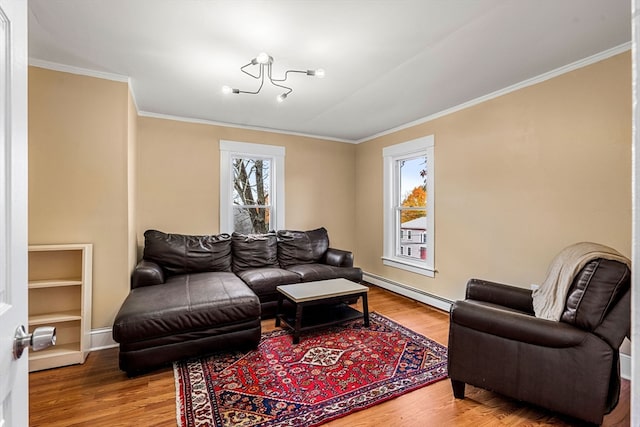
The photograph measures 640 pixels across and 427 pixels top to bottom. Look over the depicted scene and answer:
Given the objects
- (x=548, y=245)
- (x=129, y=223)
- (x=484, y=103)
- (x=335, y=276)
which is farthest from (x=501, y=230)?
(x=129, y=223)

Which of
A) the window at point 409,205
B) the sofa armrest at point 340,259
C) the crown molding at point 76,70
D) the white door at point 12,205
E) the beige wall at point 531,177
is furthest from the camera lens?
the sofa armrest at point 340,259

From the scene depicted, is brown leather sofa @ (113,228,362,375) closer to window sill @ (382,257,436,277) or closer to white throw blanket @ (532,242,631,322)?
window sill @ (382,257,436,277)

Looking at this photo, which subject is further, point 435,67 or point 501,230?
point 501,230

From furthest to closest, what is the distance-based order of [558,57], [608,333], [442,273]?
[442,273] → [558,57] → [608,333]

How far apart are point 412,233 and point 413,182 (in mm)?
725

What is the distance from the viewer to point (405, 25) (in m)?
1.95

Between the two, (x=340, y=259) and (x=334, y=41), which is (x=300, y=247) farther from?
(x=334, y=41)

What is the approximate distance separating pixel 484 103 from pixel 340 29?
196cm

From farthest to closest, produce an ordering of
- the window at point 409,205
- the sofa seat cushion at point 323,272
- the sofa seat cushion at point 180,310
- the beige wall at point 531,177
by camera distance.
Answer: the window at point 409,205 < the sofa seat cushion at point 323,272 < the beige wall at point 531,177 < the sofa seat cushion at point 180,310

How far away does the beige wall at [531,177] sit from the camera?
7.36 feet

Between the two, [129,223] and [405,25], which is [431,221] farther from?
[129,223]

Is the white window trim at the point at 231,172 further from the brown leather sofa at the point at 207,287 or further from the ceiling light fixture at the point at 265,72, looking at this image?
the ceiling light fixture at the point at 265,72

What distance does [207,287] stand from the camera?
8.91 feet

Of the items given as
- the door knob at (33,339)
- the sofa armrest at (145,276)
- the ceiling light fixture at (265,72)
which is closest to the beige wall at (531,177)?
the ceiling light fixture at (265,72)
